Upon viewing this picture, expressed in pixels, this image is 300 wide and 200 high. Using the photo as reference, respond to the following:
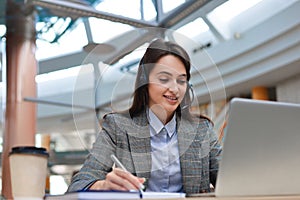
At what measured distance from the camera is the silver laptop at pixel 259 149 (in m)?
0.83

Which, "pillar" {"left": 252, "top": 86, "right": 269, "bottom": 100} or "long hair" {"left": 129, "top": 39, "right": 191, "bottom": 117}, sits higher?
"pillar" {"left": 252, "top": 86, "right": 269, "bottom": 100}

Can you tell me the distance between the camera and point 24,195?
3.49 ft

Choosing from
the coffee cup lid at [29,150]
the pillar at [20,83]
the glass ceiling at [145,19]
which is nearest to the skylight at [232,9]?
the glass ceiling at [145,19]

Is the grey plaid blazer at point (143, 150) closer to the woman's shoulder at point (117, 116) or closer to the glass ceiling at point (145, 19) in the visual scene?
the woman's shoulder at point (117, 116)

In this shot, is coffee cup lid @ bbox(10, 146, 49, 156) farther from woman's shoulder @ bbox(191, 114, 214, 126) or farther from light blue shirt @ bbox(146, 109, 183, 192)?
woman's shoulder @ bbox(191, 114, 214, 126)

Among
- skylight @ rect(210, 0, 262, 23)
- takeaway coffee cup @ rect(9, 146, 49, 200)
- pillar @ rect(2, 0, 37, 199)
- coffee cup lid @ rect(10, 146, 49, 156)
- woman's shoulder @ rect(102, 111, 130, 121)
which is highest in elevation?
skylight @ rect(210, 0, 262, 23)

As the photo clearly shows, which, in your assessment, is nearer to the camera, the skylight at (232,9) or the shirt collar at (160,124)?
the shirt collar at (160,124)

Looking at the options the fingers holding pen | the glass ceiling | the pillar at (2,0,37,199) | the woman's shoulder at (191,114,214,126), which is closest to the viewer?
the fingers holding pen

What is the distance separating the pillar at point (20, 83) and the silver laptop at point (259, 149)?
3859 millimetres

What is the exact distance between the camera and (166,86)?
1202 mm

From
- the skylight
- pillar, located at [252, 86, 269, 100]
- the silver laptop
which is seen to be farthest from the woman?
pillar, located at [252, 86, 269, 100]

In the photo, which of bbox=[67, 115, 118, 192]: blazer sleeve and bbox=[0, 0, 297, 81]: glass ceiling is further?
bbox=[0, 0, 297, 81]: glass ceiling

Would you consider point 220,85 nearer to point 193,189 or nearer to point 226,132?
point 193,189

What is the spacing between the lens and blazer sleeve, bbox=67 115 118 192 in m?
1.08
